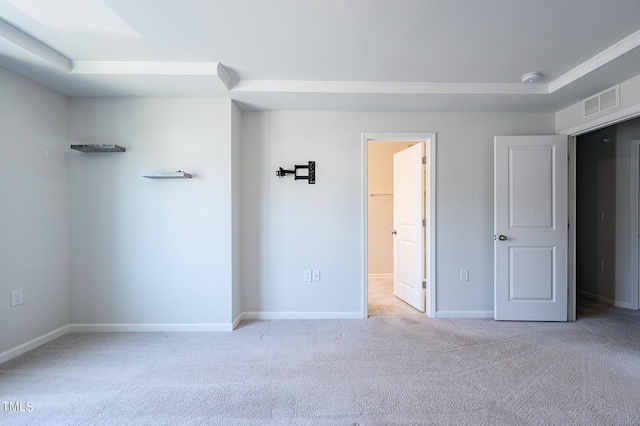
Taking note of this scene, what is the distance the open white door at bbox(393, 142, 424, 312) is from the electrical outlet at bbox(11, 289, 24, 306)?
3.87 m

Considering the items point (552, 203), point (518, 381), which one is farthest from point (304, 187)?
point (552, 203)

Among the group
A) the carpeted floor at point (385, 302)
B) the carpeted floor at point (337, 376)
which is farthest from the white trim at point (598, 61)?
the carpeted floor at point (385, 302)

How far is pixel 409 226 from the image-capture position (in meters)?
3.79

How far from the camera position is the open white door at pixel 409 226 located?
3.53 m

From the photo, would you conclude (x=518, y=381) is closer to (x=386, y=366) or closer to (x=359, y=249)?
(x=386, y=366)

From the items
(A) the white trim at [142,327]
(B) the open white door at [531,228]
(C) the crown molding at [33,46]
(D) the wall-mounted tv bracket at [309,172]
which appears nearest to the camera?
(C) the crown molding at [33,46]

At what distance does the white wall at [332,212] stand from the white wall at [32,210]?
1.75 meters

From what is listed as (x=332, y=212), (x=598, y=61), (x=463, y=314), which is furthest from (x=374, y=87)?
(x=463, y=314)

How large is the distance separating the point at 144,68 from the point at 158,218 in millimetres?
1391

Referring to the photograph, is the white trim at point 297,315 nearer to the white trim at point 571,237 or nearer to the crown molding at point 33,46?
the white trim at point 571,237

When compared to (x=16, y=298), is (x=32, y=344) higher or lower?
lower

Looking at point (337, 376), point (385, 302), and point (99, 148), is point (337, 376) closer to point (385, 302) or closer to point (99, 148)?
point (385, 302)

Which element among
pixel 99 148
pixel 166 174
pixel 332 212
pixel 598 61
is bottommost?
pixel 332 212

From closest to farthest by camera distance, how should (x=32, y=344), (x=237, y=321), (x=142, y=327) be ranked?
1. (x=32, y=344)
2. (x=142, y=327)
3. (x=237, y=321)
